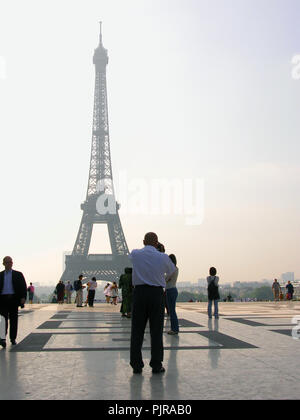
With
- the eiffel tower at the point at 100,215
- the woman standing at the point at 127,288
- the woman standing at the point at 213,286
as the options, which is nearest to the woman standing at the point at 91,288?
Result: the woman standing at the point at 127,288

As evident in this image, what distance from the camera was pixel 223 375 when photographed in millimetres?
5480

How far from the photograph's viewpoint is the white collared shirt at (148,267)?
20.4ft

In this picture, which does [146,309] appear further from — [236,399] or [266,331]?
[266,331]

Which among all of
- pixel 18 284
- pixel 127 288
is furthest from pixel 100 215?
pixel 18 284

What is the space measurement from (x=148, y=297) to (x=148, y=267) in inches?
14.2

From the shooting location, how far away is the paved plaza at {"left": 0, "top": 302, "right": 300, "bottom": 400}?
15.3 feet

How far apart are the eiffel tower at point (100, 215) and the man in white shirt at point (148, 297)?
186ft

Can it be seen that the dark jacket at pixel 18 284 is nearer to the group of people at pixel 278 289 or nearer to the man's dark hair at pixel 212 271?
the man's dark hair at pixel 212 271

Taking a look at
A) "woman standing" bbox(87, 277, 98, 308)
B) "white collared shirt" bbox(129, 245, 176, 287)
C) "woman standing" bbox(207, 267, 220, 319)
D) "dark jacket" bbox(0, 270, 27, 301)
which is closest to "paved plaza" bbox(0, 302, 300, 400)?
"dark jacket" bbox(0, 270, 27, 301)

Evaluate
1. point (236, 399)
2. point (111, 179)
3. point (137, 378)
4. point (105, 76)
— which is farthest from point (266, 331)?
point (105, 76)

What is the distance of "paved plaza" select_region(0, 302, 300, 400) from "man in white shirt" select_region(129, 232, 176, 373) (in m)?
0.35

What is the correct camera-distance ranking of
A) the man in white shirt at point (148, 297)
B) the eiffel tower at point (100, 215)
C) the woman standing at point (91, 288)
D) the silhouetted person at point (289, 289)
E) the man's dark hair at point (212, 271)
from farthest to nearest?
the eiffel tower at point (100, 215), the silhouetted person at point (289, 289), the woman standing at point (91, 288), the man's dark hair at point (212, 271), the man in white shirt at point (148, 297)

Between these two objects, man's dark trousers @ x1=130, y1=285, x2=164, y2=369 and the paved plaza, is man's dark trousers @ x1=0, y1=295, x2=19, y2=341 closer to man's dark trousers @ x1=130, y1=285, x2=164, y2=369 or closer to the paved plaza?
the paved plaza

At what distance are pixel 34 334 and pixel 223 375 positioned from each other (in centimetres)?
567
